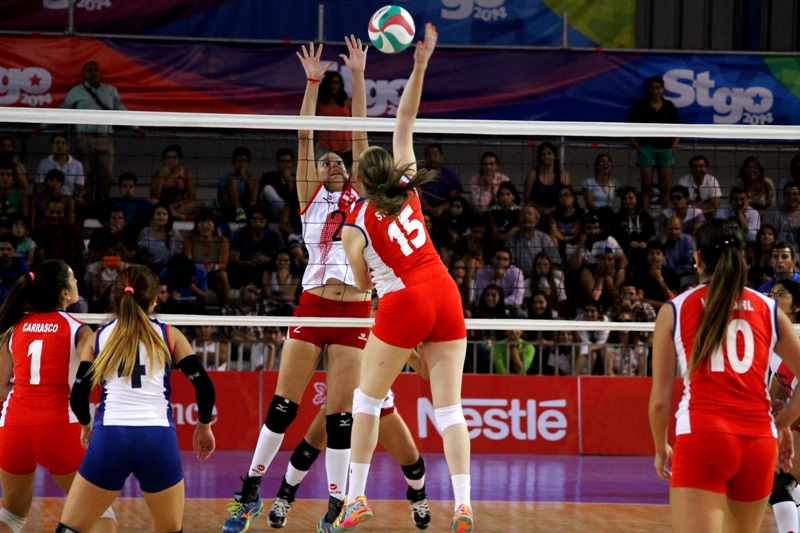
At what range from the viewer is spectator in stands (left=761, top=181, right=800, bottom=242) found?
12.1 metres

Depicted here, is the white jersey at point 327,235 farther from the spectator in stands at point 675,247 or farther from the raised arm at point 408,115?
the spectator in stands at point 675,247

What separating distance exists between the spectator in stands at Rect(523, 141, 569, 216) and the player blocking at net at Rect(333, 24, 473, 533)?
6.91 meters

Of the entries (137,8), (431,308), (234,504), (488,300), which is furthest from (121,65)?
(431,308)

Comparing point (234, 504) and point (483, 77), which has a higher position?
point (483, 77)

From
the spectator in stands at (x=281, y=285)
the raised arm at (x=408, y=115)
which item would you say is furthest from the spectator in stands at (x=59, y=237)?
the raised arm at (x=408, y=115)

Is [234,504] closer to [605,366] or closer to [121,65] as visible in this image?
[605,366]

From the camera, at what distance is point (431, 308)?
16.9ft

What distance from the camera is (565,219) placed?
1193 cm

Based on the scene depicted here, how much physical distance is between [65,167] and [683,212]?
773 cm

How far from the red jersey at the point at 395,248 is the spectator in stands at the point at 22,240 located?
7.17m

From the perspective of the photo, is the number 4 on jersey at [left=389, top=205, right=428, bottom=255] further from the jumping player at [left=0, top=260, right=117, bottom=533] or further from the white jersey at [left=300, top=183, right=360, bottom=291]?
the jumping player at [left=0, top=260, right=117, bottom=533]

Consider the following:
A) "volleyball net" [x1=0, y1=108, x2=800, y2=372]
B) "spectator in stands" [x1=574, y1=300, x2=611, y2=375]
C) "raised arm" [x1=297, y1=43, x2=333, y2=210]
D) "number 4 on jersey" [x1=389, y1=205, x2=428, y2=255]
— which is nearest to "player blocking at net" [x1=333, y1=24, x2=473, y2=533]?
"number 4 on jersey" [x1=389, y1=205, x2=428, y2=255]

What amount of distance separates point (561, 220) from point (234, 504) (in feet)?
22.2

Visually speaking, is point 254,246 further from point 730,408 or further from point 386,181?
point 730,408
